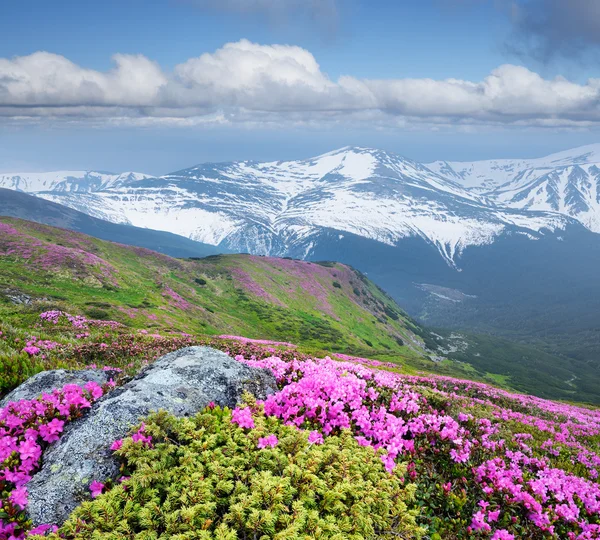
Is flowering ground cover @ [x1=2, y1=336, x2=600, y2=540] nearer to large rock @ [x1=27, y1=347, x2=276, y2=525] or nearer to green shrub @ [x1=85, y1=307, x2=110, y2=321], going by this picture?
large rock @ [x1=27, y1=347, x2=276, y2=525]

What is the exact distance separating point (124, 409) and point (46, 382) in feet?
12.5

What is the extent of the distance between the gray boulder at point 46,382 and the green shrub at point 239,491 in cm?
463

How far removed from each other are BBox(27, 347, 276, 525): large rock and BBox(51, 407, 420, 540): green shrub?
28.8 inches

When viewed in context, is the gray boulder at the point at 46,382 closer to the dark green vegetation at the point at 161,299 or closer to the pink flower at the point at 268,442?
the dark green vegetation at the point at 161,299

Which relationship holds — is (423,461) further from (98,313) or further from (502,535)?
(98,313)

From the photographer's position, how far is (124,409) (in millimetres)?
7625

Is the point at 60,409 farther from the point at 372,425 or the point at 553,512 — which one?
the point at 553,512

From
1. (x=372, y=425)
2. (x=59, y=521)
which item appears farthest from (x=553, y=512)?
(x=59, y=521)

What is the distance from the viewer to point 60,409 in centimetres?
762

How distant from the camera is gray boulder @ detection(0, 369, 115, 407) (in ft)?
30.8

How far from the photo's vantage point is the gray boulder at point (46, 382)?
9.38 m

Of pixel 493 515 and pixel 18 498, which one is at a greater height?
pixel 18 498

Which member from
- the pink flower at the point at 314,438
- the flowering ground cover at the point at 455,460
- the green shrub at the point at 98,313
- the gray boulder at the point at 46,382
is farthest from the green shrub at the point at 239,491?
the green shrub at the point at 98,313

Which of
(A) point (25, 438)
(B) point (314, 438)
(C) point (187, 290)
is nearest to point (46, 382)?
(A) point (25, 438)
